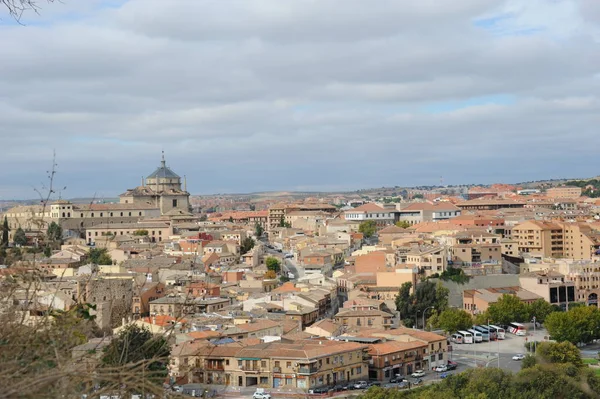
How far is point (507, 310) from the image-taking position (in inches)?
953

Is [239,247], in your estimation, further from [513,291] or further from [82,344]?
[82,344]

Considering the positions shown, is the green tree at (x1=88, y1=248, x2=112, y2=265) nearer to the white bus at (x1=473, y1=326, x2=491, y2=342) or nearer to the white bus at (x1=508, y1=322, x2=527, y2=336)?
the white bus at (x1=473, y1=326, x2=491, y2=342)

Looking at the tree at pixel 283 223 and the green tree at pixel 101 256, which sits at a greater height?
the tree at pixel 283 223

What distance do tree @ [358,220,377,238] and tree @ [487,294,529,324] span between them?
1923 centimetres

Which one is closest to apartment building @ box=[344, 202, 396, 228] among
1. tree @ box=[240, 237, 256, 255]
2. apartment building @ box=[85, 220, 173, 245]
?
tree @ box=[240, 237, 256, 255]

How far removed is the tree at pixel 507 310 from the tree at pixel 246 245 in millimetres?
13923

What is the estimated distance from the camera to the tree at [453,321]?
2277 cm

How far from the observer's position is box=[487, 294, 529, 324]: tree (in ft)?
78.9

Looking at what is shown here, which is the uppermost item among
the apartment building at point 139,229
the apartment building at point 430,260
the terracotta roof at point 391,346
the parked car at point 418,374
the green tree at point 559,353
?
the apartment building at point 139,229

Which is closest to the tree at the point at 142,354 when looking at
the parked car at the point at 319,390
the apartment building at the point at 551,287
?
the parked car at the point at 319,390

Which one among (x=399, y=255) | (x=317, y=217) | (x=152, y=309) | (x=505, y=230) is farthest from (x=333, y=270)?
(x=317, y=217)

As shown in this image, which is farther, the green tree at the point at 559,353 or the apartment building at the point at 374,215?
the apartment building at the point at 374,215

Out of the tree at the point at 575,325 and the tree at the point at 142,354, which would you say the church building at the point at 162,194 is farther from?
the tree at the point at 142,354

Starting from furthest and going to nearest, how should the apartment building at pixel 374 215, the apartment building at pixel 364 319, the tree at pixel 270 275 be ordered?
the apartment building at pixel 374 215, the tree at pixel 270 275, the apartment building at pixel 364 319
